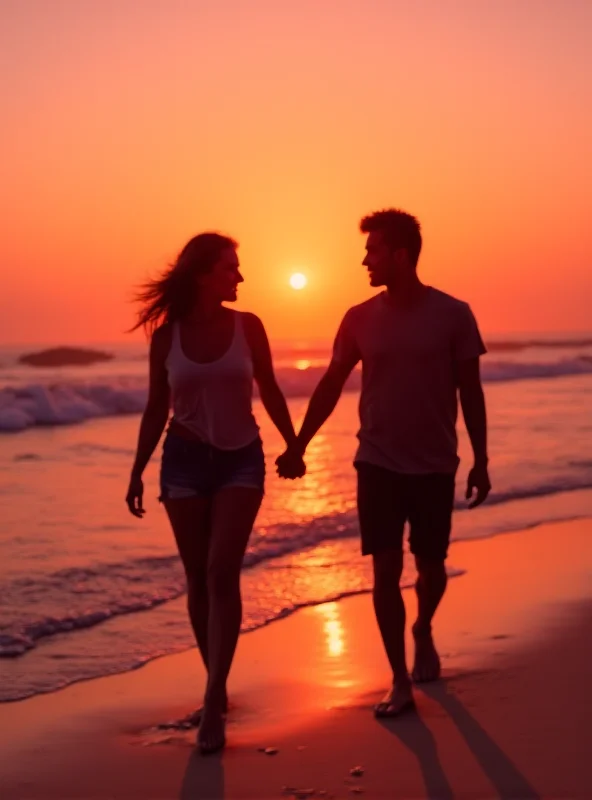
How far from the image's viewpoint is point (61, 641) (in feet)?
21.4

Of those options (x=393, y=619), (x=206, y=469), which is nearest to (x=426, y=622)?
(x=393, y=619)

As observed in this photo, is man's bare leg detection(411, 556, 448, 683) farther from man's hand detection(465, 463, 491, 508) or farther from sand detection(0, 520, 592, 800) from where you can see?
man's hand detection(465, 463, 491, 508)

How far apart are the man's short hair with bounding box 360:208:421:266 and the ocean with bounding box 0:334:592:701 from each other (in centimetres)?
249

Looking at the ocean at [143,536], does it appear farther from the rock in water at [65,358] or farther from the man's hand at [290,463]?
the rock in water at [65,358]

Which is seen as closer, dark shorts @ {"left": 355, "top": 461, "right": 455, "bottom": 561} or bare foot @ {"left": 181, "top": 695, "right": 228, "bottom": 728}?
bare foot @ {"left": 181, "top": 695, "right": 228, "bottom": 728}

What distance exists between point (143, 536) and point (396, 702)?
437cm

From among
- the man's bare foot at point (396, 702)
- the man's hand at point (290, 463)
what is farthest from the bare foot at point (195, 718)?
the man's hand at point (290, 463)

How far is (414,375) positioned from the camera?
5016mm

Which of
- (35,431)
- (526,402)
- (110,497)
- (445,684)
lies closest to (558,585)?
(445,684)

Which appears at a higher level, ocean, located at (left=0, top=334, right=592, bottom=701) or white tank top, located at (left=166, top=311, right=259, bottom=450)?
white tank top, located at (left=166, top=311, right=259, bottom=450)

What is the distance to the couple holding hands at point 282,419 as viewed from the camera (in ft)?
15.6

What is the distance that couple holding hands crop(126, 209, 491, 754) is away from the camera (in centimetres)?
475

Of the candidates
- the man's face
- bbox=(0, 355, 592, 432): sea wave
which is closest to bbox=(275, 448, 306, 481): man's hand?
the man's face

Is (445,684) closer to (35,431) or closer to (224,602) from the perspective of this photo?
(224,602)
